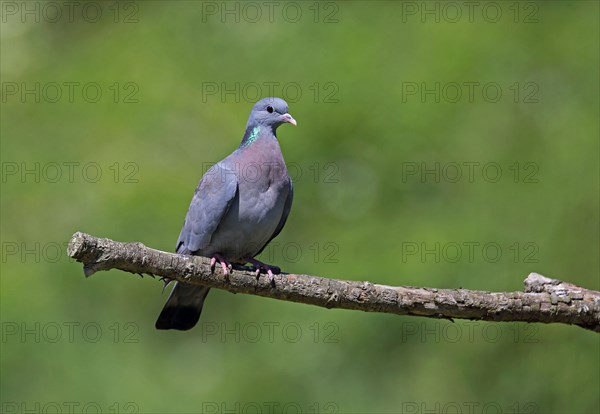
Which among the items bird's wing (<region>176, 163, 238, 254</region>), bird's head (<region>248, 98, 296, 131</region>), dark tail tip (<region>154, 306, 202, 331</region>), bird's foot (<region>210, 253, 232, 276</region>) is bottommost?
dark tail tip (<region>154, 306, 202, 331</region>)

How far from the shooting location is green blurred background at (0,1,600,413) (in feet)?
25.0

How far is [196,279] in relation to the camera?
14.8ft

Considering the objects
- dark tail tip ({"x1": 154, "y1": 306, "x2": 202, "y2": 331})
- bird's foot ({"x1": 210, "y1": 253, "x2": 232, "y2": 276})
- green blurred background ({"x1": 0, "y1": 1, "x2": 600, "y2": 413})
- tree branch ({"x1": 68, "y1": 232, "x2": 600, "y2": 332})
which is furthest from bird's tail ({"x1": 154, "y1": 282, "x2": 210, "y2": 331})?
green blurred background ({"x1": 0, "y1": 1, "x2": 600, "y2": 413})

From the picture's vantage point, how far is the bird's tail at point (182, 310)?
18.6 ft

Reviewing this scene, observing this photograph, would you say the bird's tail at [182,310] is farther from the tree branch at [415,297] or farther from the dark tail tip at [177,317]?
the tree branch at [415,297]

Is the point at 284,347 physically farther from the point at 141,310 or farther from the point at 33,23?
the point at 33,23

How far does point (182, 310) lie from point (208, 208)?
31.9 inches

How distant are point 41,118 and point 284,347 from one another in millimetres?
3926

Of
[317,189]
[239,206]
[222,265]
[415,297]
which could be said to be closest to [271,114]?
[239,206]

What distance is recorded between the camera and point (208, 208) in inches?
211

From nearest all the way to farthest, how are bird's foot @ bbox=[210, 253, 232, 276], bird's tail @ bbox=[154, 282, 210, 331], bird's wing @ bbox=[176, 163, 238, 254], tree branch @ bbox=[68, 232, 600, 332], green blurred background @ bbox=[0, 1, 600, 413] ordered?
1. tree branch @ bbox=[68, 232, 600, 332]
2. bird's foot @ bbox=[210, 253, 232, 276]
3. bird's wing @ bbox=[176, 163, 238, 254]
4. bird's tail @ bbox=[154, 282, 210, 331]
5. green blurred background @ bbox=[0, 1, 600, 413]

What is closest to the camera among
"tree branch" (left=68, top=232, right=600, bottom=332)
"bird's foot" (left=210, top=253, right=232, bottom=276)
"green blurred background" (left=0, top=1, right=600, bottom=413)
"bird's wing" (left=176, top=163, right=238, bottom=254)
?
"tree branch" (left=68, top=232, right=600, bottom=332)

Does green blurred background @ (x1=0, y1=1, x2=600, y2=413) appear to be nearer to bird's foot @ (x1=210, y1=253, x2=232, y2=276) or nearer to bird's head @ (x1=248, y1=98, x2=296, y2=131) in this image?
bird's head @ (x1=248, y1=98, x2=296, y2=131)

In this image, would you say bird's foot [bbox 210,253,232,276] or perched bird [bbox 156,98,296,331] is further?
perched bird [bbox 156,98,296,331]
